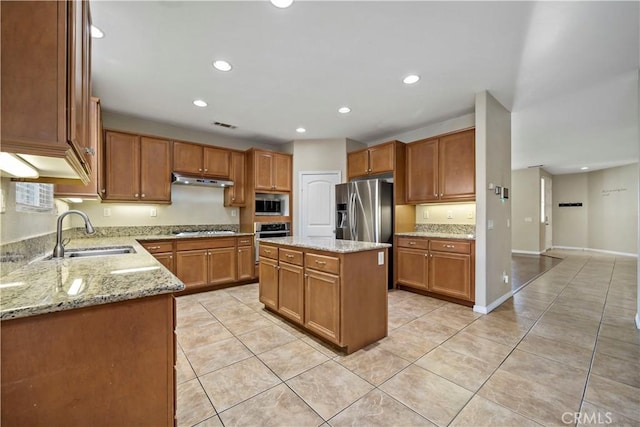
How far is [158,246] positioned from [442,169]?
4.05 metres

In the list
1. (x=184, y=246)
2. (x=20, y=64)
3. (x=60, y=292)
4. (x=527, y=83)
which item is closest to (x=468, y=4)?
(x=527, y=83)

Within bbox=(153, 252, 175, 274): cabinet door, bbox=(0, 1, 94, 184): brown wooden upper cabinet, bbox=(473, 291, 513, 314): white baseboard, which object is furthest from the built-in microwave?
bbox=(0, 1, 94, 184): brown wooden upper cabinet

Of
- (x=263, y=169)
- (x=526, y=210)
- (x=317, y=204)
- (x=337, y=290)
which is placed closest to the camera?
(x=337, y=290)

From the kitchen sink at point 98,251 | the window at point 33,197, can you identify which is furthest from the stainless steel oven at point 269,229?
the window at point 33,197

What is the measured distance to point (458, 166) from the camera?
3602 millimetres

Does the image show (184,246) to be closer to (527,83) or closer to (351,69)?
(351,69)

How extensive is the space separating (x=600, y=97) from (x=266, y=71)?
12.9ft

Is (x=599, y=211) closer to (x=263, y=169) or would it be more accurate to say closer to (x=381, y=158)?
(x=381, y=158)

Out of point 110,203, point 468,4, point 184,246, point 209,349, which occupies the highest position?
point 468,4

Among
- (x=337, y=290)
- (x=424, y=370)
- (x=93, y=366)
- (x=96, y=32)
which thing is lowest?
(x=424, y=370)

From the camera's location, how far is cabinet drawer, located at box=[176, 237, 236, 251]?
3.81 m

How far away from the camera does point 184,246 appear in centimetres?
382

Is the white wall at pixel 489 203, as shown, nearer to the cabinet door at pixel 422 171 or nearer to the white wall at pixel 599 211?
the cabinet door at pixel 422 171

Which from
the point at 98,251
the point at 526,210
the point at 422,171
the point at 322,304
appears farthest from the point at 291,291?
the point at 526,210
